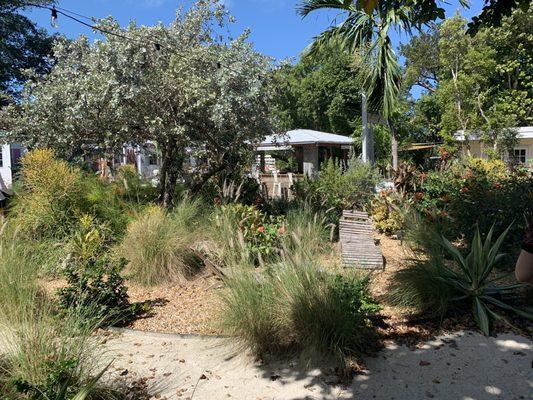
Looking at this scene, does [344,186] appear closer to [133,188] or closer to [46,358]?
[133,188]

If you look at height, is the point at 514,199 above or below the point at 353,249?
above

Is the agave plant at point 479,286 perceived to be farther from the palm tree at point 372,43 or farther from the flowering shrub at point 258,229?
the palm tree at point 372,43

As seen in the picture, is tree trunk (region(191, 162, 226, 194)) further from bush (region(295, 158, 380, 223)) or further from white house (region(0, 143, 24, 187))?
white house (region(0, 143, 24, 187))

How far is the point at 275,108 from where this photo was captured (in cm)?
912

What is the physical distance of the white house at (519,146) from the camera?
20.4 m

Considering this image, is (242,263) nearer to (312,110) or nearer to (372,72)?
(372,72)

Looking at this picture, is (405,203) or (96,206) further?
(405,203)

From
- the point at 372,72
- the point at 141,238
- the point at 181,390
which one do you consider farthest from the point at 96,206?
the point at 372,72

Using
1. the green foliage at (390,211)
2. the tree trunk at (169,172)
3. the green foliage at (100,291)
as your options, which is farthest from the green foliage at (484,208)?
the tree trunk at (169,172)

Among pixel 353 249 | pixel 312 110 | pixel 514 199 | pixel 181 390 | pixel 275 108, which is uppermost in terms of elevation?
pixel 312 110

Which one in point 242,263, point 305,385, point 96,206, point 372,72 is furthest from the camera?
point 372,72

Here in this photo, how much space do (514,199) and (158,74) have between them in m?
6.01

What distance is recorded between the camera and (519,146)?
71.2ft

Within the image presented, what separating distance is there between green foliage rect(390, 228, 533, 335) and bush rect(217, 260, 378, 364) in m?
0.71
